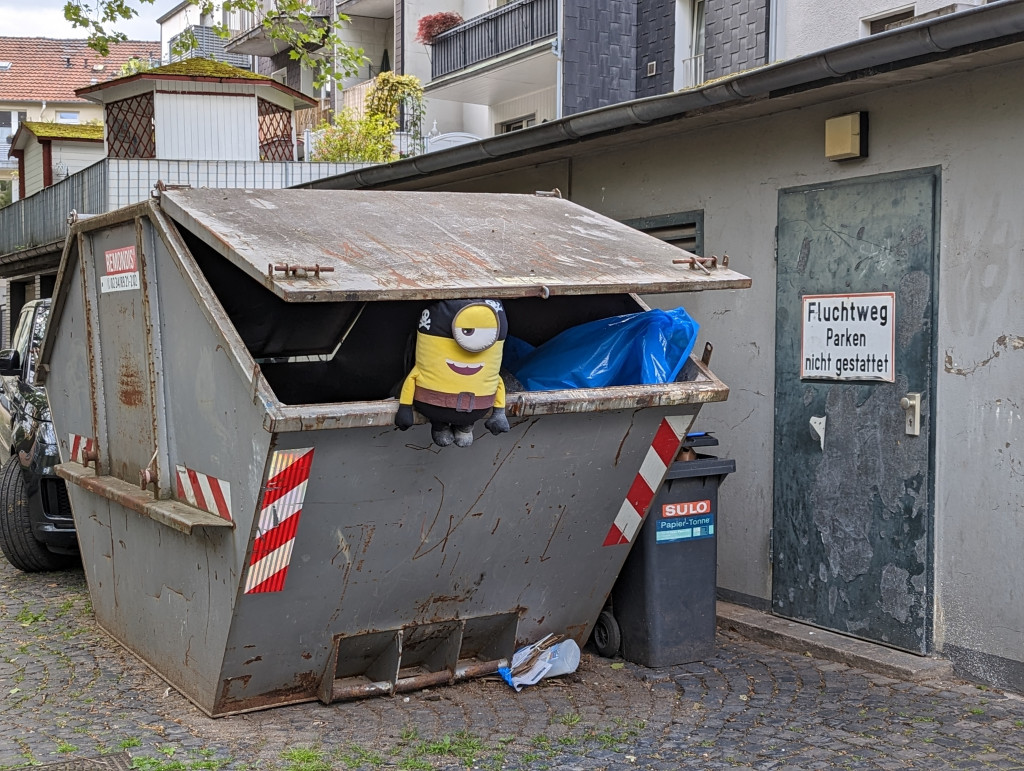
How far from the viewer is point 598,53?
18109 mm

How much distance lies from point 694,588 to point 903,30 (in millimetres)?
2616

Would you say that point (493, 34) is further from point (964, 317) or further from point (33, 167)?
point (964, 317)

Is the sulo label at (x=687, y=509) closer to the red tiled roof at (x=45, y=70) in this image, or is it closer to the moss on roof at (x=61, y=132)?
the moss on roof at (x=61, y=132)

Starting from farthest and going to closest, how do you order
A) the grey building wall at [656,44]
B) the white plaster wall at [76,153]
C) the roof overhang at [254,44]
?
the roof overhang at [254,44] < the white plaster wall at [76,153] < the grey building wall at [656,44]

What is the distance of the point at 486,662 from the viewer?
17.2ft

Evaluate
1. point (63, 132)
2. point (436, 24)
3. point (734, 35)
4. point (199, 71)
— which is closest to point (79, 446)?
point (734, 35)

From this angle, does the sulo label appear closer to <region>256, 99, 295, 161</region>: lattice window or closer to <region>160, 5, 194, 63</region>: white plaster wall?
<region>256, 99, 295, 161</region>: lattice window

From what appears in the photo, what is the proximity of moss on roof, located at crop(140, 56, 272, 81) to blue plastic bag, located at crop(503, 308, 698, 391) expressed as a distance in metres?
19.3

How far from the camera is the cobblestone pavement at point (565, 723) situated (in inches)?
170

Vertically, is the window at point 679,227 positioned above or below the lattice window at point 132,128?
below

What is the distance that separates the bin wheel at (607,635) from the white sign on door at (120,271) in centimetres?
265

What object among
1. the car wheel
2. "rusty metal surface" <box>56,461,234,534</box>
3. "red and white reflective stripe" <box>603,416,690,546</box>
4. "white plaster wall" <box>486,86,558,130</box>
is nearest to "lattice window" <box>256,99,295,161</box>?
"white plaster wall" <box>486,86,558,130</box>

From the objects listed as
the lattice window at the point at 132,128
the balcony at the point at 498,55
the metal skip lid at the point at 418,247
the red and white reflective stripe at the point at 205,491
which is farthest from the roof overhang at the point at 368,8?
the red and white reflective stripe at the point at 205,491

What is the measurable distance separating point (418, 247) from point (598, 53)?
14.4 meters
